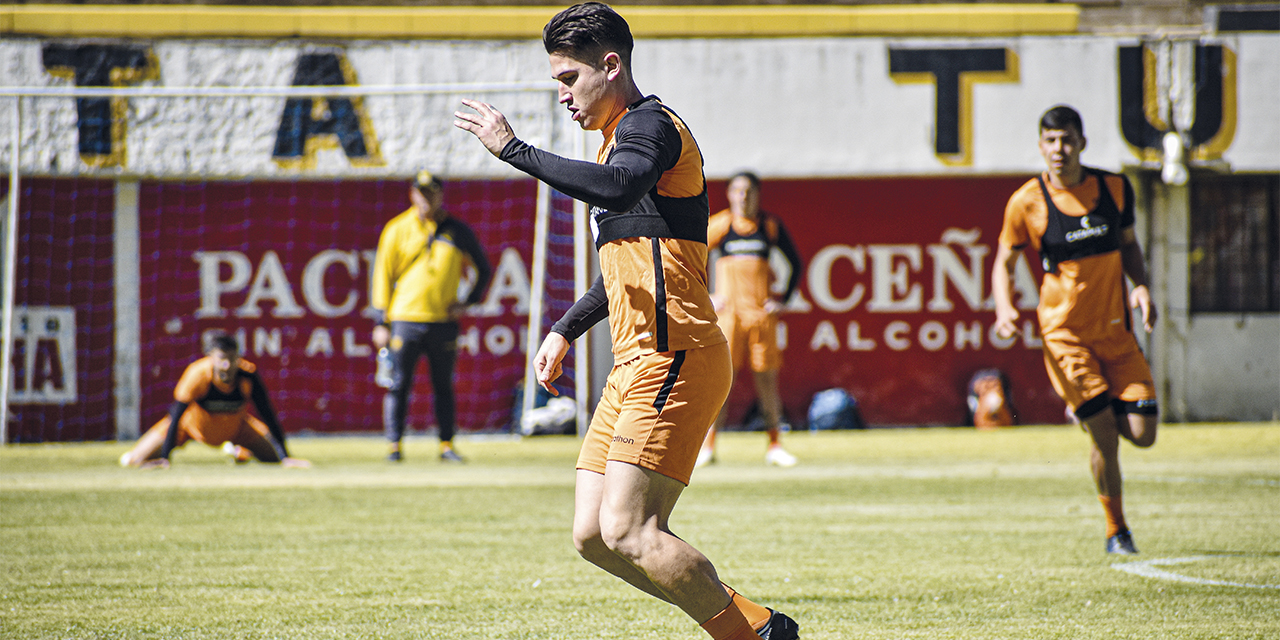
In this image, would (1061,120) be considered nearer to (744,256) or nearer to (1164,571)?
(1164,571)

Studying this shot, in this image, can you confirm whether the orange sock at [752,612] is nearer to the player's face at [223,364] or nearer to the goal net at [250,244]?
the player's face at [223,364]

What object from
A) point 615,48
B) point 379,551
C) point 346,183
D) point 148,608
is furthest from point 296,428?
point 615,48

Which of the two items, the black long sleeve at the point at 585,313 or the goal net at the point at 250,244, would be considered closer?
the black long sleeve at the point at 585,313

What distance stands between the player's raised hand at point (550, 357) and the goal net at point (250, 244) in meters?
10.9

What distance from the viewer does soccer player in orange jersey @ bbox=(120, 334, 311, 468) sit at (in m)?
10.9

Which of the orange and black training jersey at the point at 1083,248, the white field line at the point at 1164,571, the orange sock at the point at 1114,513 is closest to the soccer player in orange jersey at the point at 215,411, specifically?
the orange and black training jersey at the point at 1083,248

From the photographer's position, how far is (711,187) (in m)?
16.0

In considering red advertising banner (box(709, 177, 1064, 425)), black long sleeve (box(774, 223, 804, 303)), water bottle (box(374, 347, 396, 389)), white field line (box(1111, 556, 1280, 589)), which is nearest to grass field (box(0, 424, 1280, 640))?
white field line (box(1111, 556, 1280, 589))

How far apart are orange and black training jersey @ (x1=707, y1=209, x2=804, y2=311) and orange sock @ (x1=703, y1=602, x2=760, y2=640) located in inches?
301

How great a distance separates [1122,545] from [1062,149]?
1.85 m

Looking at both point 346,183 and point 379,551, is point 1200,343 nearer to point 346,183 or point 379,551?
point 346,183

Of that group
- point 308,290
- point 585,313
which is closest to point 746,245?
point 308,290

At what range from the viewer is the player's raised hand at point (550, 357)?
3.76m

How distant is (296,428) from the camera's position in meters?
15.7
